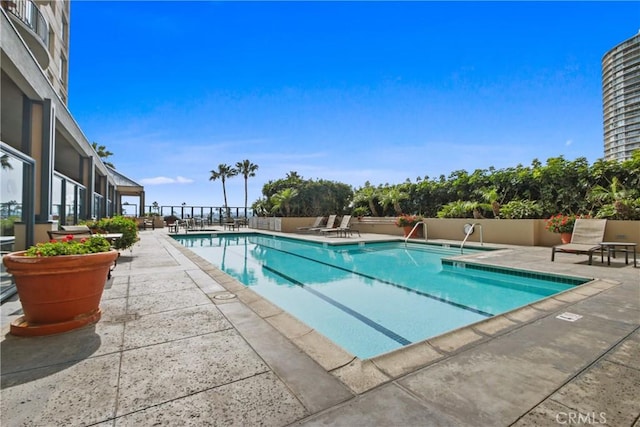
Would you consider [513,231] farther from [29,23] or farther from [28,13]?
[28,13]

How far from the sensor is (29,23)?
333 inches

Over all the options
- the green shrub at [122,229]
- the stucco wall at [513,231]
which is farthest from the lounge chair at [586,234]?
the green shrub at [122,229]

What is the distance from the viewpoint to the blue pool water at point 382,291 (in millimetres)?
3791

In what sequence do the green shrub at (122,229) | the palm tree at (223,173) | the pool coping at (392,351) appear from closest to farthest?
the pool coping at (392,351) → the green shrub at (122,229) → the palm tree at (223,173)

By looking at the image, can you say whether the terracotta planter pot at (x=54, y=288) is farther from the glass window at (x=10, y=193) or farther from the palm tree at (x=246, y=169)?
Answer: the palm tree at (x=246, y=169)

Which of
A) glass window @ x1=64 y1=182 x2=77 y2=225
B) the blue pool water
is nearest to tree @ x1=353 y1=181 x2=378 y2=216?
the blue pool water

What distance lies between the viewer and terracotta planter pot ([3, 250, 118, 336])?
90.7 inches

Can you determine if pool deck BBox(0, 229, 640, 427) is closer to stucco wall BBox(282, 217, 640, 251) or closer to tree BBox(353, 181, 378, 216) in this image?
stucco wall BBox(282, 217, 640, 251)

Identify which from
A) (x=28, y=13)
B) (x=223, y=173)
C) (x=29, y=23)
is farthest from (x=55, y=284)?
(x=223, y=173)

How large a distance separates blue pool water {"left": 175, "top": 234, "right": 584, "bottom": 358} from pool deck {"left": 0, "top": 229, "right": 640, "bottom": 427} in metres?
1.07

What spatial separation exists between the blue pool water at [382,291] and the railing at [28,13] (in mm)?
8208

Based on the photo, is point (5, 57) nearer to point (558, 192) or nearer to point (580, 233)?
point (580, 233)

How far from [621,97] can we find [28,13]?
32.2m

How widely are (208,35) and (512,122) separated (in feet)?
48.2
